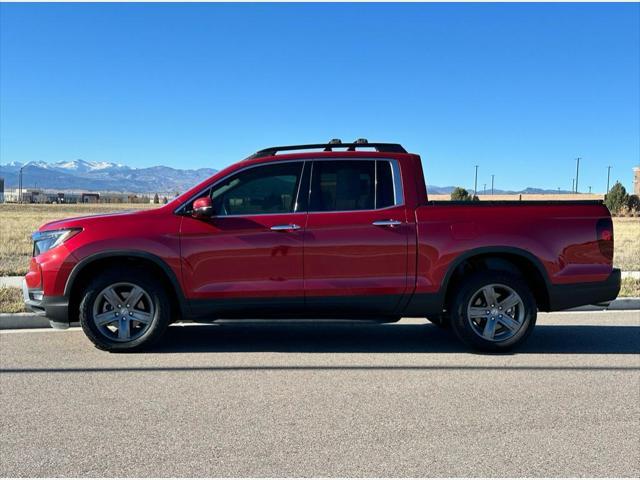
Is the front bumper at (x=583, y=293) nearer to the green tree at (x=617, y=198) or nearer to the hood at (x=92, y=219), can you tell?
the hood at (x=92, y=219)

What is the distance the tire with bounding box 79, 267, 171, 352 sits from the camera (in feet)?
20.2

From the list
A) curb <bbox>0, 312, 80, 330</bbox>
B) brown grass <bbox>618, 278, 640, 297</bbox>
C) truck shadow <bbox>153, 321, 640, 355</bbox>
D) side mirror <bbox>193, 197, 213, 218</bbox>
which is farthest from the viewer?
brown grass <bbox>618, 278, 640, 297</bbox>

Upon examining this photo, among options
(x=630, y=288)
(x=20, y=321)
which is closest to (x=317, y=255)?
(x=20, y=321)

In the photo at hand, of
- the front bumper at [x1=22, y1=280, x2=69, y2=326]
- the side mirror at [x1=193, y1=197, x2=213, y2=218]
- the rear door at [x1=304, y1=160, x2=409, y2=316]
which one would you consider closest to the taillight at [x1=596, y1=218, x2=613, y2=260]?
the rear door at [x1=304, y1=160, x2=409, y2=316]

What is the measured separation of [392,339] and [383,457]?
342 cm

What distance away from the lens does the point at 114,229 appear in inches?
Result: 243

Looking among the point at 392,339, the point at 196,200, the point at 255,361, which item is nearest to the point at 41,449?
the point at 255,361

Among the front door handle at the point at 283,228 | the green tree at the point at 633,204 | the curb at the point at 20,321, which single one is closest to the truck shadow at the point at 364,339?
the front door handle at the point at 283,228

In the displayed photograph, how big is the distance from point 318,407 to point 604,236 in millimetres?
3556

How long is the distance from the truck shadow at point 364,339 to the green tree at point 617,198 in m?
51.7

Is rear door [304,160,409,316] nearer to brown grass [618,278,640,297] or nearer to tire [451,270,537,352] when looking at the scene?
tire [451,270,537,352]

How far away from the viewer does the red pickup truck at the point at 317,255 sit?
6.16m

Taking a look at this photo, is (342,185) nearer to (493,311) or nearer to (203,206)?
(203,206)

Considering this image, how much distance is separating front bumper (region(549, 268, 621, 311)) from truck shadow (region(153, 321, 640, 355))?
19.9 inches
